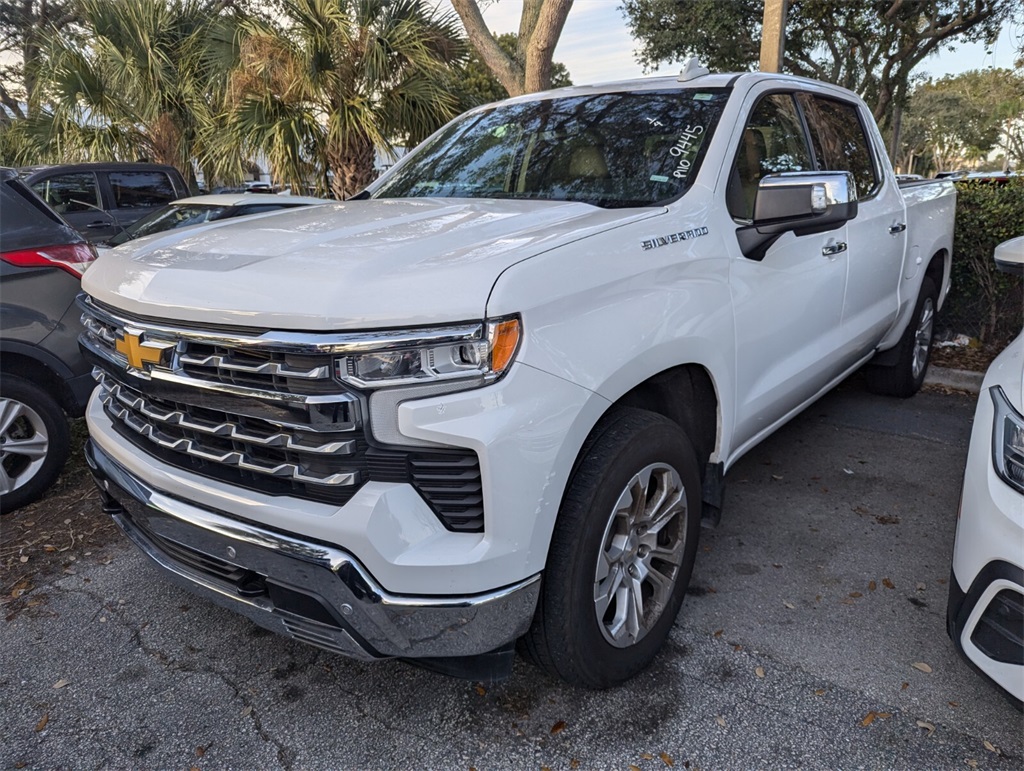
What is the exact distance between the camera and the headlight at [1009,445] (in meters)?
1.99

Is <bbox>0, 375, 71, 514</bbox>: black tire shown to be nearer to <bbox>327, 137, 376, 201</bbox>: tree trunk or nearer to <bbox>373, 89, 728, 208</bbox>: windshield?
<bbox>373, 89, 728, 208</bbox>: windshield

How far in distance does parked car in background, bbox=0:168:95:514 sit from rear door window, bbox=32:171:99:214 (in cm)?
516

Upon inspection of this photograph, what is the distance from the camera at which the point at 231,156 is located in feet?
30.1

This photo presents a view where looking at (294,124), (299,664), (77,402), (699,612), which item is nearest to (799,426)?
(699,612)

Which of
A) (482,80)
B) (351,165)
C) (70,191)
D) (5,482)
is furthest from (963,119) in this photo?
(5,482)

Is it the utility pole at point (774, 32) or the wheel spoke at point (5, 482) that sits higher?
the utility pole at point (774, 32)

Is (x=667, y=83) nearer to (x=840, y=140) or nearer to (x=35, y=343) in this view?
(x=840, y=140)

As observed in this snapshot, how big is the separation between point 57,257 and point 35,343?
1.45 feet

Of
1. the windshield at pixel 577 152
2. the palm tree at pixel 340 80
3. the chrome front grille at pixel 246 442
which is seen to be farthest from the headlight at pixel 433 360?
the palm tree at pixel 340 80

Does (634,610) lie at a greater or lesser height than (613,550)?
lesser

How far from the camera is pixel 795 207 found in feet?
8.43

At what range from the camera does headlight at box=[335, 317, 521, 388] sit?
179cm

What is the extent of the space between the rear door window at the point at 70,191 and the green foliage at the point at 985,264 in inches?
344

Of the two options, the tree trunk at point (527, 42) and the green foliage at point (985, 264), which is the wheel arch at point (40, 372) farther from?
the green foliage at point (985, 264)
